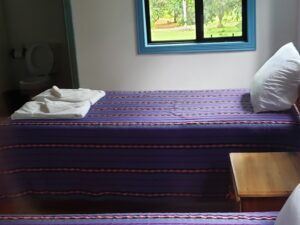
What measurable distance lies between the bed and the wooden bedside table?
340 mm

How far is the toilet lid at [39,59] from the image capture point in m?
4.99

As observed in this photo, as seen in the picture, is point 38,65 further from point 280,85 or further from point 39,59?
point 280,85

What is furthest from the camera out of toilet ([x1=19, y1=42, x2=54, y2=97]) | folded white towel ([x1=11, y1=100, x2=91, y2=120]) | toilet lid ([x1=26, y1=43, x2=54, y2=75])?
toilet lid ([x1=26, y1=43, x2=54, y2=75])

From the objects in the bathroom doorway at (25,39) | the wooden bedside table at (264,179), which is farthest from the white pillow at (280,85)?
the bathroom doorway at (25,39)

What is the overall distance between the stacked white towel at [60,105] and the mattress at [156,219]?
4.06ft

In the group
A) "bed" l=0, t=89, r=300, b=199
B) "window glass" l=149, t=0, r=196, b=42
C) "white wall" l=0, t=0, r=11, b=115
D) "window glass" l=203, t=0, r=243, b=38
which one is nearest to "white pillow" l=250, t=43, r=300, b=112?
"bed" l=0, t=89, r=300, b=199

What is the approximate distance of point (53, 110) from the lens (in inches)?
112

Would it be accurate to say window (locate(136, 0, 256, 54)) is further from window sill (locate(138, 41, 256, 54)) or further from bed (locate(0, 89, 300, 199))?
bed (locate(0, 89, 300, 199))

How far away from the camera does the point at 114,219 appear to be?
1.52 meters

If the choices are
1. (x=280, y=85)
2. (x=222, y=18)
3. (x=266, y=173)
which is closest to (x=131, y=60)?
(x=222, y=18)

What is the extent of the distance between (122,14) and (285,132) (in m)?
2.27

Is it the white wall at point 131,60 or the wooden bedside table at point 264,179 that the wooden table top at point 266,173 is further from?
the white wall at point 131,60

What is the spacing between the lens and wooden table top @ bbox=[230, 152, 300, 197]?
180 centimetres

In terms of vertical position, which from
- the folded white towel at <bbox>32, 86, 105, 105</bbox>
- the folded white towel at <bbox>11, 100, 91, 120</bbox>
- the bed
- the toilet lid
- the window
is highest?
the window
